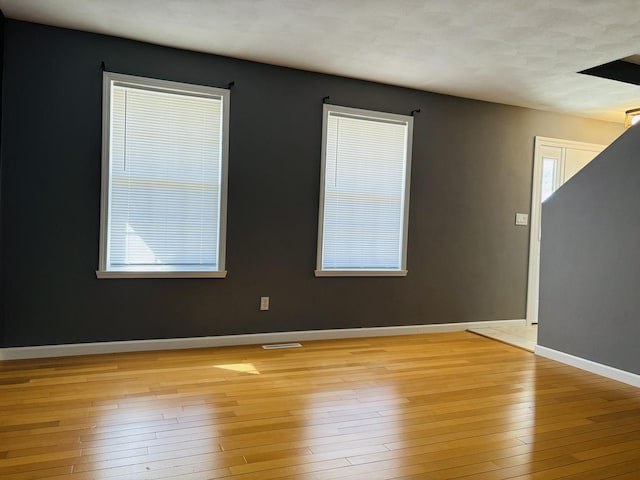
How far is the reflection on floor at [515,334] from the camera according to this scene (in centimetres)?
474

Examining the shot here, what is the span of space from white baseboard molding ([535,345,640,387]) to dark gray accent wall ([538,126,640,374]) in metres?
0.04

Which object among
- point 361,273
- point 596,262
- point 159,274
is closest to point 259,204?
point 159,274

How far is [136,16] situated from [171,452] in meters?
2.86

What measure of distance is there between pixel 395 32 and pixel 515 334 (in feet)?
11.1

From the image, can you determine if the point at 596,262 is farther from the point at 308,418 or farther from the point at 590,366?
the point at 308,418

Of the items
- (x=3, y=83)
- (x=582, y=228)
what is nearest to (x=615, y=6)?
(x=582, y=228)

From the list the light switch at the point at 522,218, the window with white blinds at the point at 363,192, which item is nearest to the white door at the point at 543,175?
the light switch at the point at 522,218

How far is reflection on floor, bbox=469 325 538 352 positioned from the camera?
4742 millimetres

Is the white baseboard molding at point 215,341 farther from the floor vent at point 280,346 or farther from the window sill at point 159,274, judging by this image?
the window sill at point 159,274

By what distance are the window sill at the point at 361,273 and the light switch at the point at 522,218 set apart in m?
1.63

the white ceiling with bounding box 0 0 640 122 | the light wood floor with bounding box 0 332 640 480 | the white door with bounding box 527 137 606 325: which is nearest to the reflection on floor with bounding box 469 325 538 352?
the white door with bounding box 527 137 606 325

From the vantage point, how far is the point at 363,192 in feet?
15.8

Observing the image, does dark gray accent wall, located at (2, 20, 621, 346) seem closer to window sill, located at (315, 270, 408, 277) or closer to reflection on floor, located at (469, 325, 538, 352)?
window sill, located at (315, 270, 408, 277)

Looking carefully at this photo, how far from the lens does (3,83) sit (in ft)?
11.7
